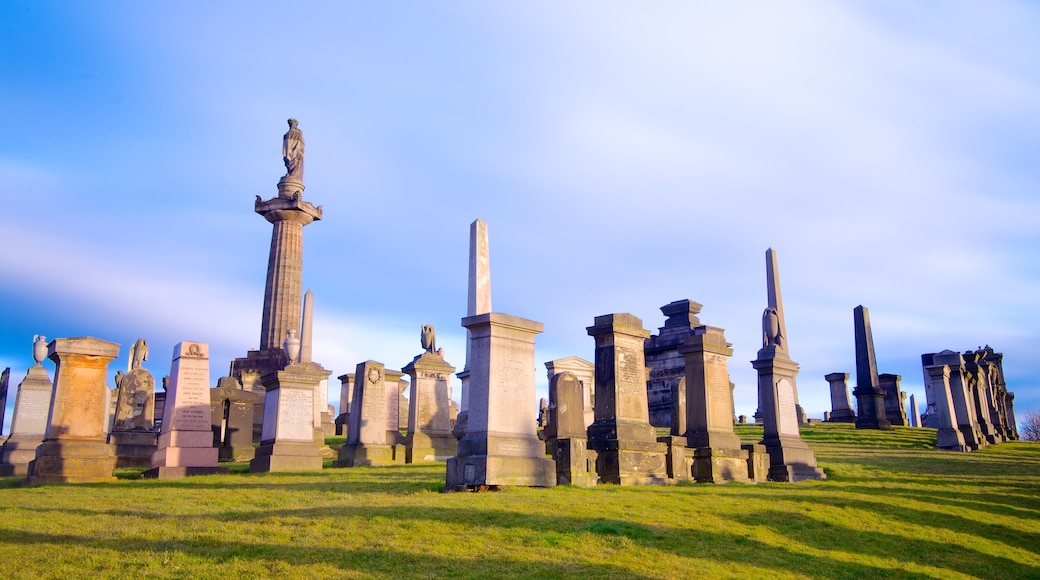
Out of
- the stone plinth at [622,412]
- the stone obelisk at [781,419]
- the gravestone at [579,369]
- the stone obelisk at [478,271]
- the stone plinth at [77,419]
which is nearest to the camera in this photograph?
the stone plinth at [622,412]

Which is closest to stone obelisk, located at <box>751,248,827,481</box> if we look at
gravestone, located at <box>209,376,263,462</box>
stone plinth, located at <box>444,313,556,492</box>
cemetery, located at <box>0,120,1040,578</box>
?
cemetery, located at <box>0,120,1040,578</box>

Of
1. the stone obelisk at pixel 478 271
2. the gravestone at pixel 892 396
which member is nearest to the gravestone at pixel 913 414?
the gravestone at pixel 892 396

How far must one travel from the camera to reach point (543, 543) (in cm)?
701

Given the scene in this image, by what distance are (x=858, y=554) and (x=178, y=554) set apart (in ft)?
23.0

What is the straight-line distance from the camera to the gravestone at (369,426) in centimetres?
1905

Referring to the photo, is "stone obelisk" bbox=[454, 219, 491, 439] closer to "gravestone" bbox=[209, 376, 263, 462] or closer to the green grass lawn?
"gravestone" bbox=[209, 376, 263, 462]

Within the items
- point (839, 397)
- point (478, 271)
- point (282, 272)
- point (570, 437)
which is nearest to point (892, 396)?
point (839, 397)

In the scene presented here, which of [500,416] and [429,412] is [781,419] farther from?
[429,412]

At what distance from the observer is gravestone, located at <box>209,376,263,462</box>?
2253cm

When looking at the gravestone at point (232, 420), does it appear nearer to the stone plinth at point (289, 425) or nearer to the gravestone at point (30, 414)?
the gravestone at point (30, 414)

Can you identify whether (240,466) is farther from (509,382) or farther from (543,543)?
(543,543)

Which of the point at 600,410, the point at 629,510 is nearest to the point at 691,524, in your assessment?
the point at 629,510

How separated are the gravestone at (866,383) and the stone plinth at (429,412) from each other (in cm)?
1946

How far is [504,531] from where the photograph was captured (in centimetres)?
737
